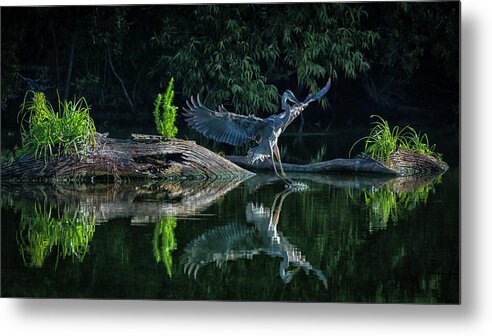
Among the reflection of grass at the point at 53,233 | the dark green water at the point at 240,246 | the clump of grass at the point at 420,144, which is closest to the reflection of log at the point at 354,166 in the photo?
the clump of grass at the point at 420,144

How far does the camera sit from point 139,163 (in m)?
6.29

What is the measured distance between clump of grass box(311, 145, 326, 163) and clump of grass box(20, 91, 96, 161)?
4.48ft

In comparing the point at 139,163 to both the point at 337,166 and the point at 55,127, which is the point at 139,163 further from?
the point at 337,166

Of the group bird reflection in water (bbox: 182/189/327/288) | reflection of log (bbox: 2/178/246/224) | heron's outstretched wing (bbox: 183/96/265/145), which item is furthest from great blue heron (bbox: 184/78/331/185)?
bird reflection in water (bbox: 182/189/327/288)

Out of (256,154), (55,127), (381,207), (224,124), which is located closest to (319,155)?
(256,154)

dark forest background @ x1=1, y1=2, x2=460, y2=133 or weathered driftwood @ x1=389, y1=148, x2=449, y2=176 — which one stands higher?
dark forest background @ x1=1, y1=2, x2=460, y2=133

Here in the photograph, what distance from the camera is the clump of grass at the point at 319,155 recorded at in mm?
5918

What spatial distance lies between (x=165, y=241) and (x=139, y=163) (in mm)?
1405

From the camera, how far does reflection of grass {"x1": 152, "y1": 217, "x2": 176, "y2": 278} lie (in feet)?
15.8

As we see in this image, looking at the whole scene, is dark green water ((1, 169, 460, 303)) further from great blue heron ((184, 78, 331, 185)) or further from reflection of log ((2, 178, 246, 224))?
great blue heron ((184, 78, 331, 185))

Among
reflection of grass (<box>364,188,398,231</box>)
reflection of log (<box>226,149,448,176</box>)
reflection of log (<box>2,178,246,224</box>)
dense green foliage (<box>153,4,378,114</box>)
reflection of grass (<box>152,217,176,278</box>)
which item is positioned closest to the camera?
reflection of grass (<box>152,217,176,278</box>)

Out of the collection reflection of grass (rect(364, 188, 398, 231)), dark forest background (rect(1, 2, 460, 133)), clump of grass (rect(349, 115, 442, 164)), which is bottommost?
reflection of grass (rect(364, 188, 398, 231))

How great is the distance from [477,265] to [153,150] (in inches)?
93.3

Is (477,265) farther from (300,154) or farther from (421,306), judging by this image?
(300,154)
